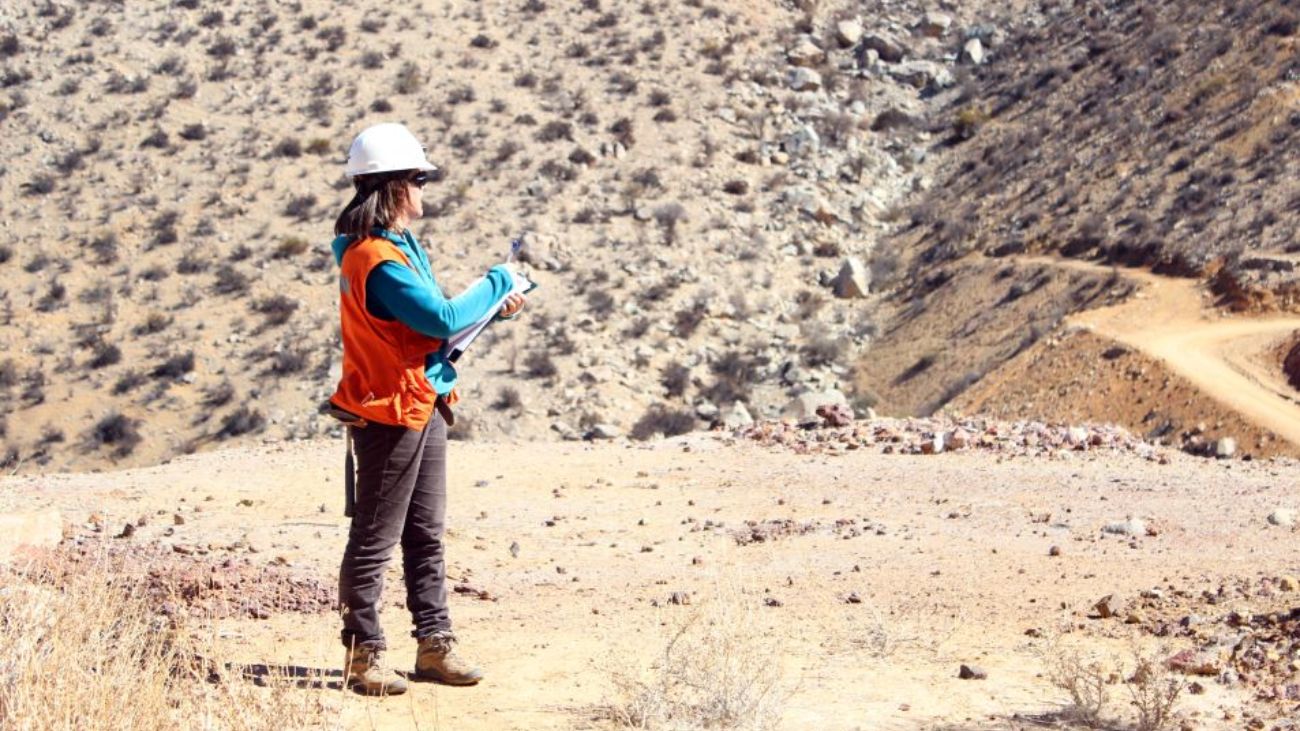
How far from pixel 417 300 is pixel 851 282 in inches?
807

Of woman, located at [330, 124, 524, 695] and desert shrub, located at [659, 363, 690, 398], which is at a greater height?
woman, located at [330, 124, 524, 695]

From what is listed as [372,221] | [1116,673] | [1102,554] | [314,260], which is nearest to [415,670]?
[372,221]

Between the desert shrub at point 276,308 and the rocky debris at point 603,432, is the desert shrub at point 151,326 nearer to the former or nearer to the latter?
the desert shrub at point 276,308

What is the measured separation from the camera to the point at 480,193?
1012 inches

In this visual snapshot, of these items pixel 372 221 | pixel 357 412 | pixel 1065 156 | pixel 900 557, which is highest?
pixel 1065 156

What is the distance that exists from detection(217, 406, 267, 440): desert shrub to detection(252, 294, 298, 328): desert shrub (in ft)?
7.19

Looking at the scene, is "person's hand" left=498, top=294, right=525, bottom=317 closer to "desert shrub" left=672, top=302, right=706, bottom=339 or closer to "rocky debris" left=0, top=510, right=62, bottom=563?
"rocky debris" left=0, top=510, right=62, bottom=563

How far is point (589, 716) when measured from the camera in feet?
14.7

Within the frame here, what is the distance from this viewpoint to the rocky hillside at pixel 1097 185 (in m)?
19.6

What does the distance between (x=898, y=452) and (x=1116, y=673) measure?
5.93 meters

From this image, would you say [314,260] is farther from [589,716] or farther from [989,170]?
[589,716]

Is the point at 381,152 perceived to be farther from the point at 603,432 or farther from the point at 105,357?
the point at 105,357

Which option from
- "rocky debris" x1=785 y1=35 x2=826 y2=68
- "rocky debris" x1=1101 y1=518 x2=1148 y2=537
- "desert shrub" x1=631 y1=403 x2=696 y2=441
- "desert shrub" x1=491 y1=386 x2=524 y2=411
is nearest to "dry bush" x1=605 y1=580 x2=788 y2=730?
"rocky debris" x1=1101 y1=518 x2=1148 y2=537

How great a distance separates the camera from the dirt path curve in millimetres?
14336
